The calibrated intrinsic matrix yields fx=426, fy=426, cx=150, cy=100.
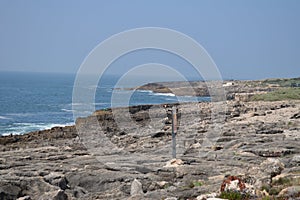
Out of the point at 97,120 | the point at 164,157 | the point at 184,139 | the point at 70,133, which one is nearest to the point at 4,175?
the point at 164,157

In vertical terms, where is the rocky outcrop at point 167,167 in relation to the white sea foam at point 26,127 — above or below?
above

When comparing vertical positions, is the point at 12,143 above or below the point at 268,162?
below

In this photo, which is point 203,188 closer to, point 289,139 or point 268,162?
point 268,162

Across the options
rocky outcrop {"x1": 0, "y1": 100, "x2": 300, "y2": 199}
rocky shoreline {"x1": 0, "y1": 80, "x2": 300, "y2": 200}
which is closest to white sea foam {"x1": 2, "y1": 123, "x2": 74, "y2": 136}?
rocky outcrop {"x1": 0, "y1": 100, "x2": 300, "y2": 199}

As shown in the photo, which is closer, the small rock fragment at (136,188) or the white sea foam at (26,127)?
the small rock fragment at (136,188)

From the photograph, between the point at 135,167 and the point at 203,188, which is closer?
the point at 203,188

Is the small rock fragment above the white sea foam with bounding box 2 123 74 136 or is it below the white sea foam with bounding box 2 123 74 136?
above

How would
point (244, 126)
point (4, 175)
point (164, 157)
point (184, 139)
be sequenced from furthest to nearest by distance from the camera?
point (244, 126) < point (184, 139) < point (164, 157) < point (4, 175)

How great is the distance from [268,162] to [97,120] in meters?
31.7

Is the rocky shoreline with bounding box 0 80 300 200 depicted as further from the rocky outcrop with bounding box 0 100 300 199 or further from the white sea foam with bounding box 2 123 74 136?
the white sea foam with bounding box 2 123 74 136

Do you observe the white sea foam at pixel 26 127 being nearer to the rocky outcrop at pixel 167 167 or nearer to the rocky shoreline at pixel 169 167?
the rocky outcrop at pixel 167 167

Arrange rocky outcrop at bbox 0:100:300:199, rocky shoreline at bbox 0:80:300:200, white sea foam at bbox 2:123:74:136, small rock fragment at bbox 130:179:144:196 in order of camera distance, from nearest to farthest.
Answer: rocky shoreline at bbox 0:80:300:200 < rocky outcrop at bbox 0:100:300:199 < small rock fragment at bbox 130:179:144:196 < white sea foam at bbox 2:123:74:136

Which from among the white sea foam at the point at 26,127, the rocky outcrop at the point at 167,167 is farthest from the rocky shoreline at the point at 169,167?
the white sea foam at the point at 26,127

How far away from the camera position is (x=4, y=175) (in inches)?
718
